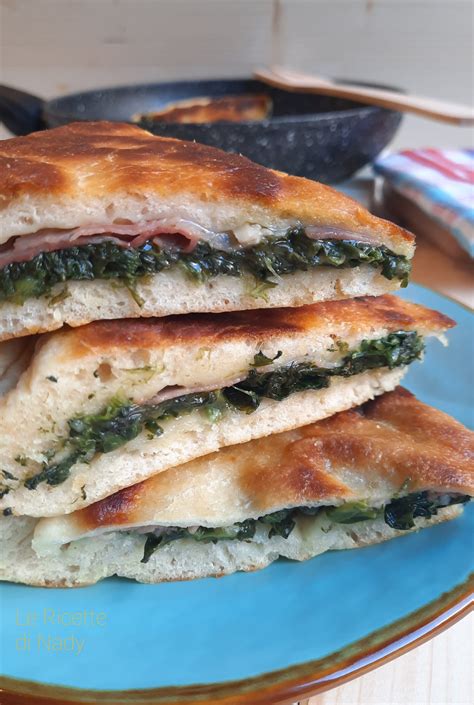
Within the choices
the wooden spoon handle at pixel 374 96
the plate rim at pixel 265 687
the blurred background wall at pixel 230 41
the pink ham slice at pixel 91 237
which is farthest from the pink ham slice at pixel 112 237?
the blurred background wall at pixel 230 41

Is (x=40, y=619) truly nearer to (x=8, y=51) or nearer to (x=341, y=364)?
(x=341, y=364)

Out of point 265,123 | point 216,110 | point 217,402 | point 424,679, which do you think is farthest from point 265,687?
point 216,110

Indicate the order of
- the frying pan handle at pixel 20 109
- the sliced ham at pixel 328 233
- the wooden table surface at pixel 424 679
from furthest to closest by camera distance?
1. the frying pan handle at pixel 20 109
2. the sliced ham at pixel 328 233
3. the wooden table surface at pixel 424 679

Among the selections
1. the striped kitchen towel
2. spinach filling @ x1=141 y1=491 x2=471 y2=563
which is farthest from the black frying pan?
spinach filling @ x1=141 y1=491 x2=471 y2=563

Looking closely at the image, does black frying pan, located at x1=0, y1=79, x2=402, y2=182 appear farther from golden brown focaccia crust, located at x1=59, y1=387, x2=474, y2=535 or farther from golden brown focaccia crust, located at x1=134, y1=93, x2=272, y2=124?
golden brown focaccia crust, located at x1=59, y1=387, x2=474, y2=535

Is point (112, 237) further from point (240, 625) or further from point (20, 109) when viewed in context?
point (20, 109)

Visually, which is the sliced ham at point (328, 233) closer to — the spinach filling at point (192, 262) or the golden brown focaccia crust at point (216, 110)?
the spinach filling at point (192, 262)

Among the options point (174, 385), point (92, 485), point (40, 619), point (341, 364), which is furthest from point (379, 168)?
point (40, 619)
